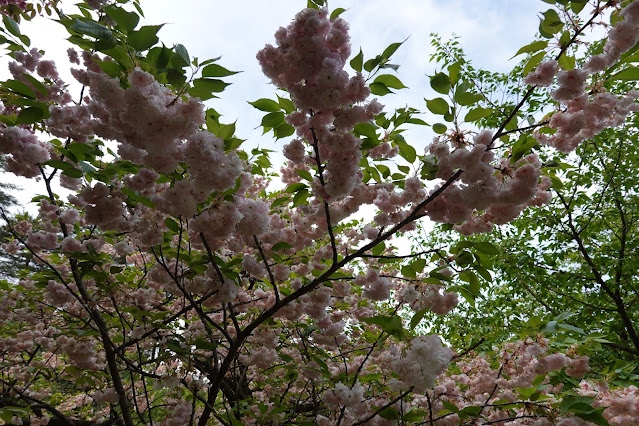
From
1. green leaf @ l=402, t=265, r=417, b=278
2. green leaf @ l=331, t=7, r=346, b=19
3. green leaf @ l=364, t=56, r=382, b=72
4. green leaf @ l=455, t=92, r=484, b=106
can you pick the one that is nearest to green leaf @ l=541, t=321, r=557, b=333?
green leaf @ l=402, t=265, r=417, b=278

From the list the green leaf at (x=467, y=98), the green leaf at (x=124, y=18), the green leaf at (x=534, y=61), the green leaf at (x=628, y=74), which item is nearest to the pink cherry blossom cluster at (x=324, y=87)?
the green leaf at (x=467, y=98)

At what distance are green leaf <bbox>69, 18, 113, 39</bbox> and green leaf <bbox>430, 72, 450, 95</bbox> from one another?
153cm

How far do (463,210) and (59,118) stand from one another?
2551 millimetres

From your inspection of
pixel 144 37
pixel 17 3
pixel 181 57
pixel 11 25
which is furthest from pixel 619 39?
pixel 17 3

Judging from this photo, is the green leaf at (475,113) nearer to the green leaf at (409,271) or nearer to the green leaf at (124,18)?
the green leaf at (409,271)

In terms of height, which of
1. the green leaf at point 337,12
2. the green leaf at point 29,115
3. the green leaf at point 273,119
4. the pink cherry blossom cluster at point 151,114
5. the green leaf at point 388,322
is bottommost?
the green leaf at point 388,322

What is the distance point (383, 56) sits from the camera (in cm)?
190

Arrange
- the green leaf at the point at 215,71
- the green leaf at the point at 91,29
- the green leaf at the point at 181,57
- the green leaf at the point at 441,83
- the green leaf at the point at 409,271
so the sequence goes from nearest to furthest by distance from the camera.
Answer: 1. the green leaf at the point at 91,29
2. the green leaf at the point at 181,57
3. the green leaf at the point at 215,71
4. the green leaf at the point at 441,83
5. the green leaf at the point at 409,271

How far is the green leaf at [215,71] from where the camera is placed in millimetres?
1734

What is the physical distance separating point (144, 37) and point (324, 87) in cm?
78

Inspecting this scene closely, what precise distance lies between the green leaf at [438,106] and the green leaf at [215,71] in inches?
39.8

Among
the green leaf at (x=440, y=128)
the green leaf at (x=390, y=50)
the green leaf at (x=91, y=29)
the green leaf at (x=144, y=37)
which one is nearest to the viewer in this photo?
the green leaf at (x=91, y=29)

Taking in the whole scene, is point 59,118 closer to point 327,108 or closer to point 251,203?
point 251,203

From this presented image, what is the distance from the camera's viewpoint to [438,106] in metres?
1.95
